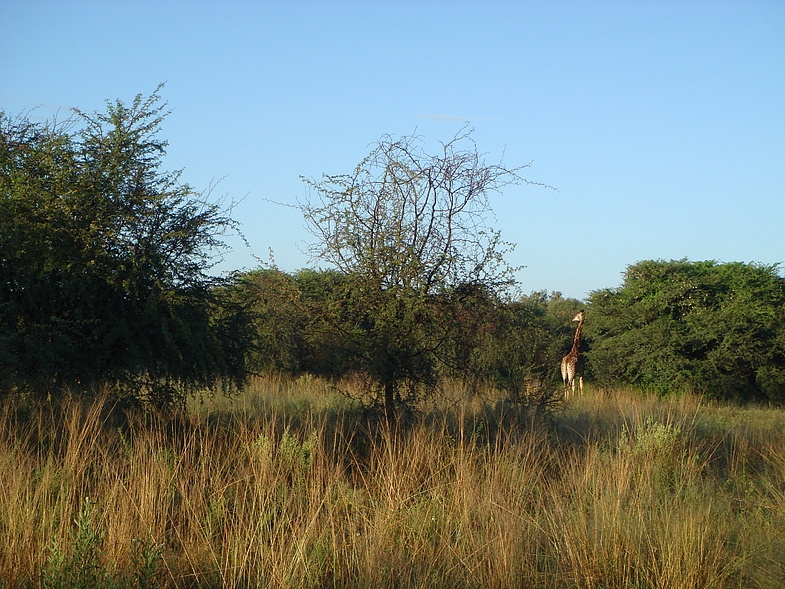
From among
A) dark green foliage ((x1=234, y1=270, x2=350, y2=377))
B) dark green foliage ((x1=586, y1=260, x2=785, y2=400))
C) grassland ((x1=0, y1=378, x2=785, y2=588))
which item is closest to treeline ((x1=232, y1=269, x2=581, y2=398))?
dark green foliage ((x1=234, y1=270, x2=350, y2=377))

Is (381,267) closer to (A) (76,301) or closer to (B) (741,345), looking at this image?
(A) (76,301)

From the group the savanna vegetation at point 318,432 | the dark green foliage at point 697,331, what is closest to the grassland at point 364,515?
the savanna vegetation at point 318,432

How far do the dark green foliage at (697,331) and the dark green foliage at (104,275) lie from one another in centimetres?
1284

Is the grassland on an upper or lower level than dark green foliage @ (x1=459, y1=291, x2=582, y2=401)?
lower

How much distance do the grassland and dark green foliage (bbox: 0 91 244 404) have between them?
3.45 ft

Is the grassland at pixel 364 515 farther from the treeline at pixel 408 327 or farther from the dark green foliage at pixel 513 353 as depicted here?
the dark green foliage at pixel 513 353

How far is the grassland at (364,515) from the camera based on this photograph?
514 centimetres

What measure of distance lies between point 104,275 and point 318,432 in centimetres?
342

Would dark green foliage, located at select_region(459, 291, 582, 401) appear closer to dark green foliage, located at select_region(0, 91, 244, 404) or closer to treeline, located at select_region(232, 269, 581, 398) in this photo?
treeline, located at select_region(232, 269, 581, 398)

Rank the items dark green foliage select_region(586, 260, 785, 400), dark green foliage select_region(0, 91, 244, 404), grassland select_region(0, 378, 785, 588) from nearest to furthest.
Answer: grassland select_region(0, 378, 785, 588) < dark green foliage select_region(0, 91, 244, 404) < dark green foliage select_region(586, 260, 785, 400)

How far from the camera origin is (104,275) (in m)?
9.60

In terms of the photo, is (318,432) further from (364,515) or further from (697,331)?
(697,331)

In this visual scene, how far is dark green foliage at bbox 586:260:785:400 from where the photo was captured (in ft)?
64.7

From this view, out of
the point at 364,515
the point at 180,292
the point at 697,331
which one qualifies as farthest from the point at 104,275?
the point at 697,331
